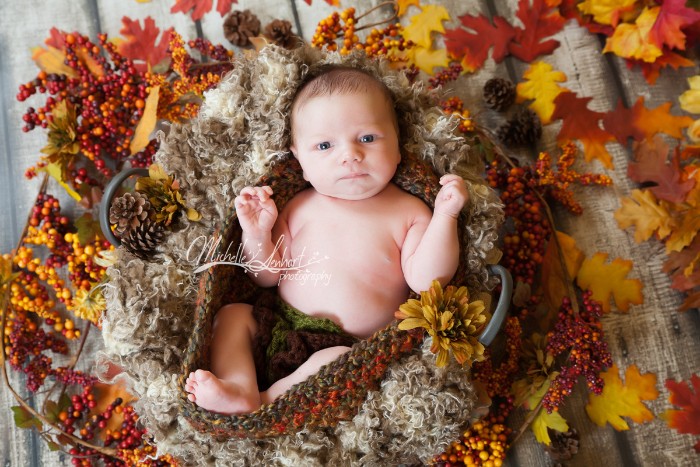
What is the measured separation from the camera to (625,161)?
1858 millimetres

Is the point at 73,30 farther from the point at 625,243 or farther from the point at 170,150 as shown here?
the point at 625,243

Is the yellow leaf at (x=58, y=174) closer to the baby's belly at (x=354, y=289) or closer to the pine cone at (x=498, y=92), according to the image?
the baby's belly at (x=354, y=289)

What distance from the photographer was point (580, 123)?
1.86m

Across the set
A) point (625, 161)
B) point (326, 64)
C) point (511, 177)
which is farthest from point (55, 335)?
point (625, 161)

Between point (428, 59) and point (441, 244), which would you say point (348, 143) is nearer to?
point (441, 244)

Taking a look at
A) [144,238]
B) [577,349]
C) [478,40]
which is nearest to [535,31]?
[478,40]

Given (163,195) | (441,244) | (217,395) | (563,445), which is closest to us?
(217,395)

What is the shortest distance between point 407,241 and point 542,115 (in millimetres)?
738

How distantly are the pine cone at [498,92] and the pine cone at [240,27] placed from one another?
30.5 inches

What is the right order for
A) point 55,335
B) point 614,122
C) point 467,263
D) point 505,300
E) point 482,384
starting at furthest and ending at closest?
point 614,122 < point 55,335 < point 482,384 < point 467,263 < point 505,300

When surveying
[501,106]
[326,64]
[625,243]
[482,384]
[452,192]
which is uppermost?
[326,64]

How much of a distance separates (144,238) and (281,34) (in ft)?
2.61

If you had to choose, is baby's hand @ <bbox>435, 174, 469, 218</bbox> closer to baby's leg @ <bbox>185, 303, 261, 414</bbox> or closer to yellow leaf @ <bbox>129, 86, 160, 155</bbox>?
baby's leg @ <bbox>185, 303, 261, 414</bbox>

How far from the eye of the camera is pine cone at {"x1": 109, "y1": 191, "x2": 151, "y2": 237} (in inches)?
57.1
